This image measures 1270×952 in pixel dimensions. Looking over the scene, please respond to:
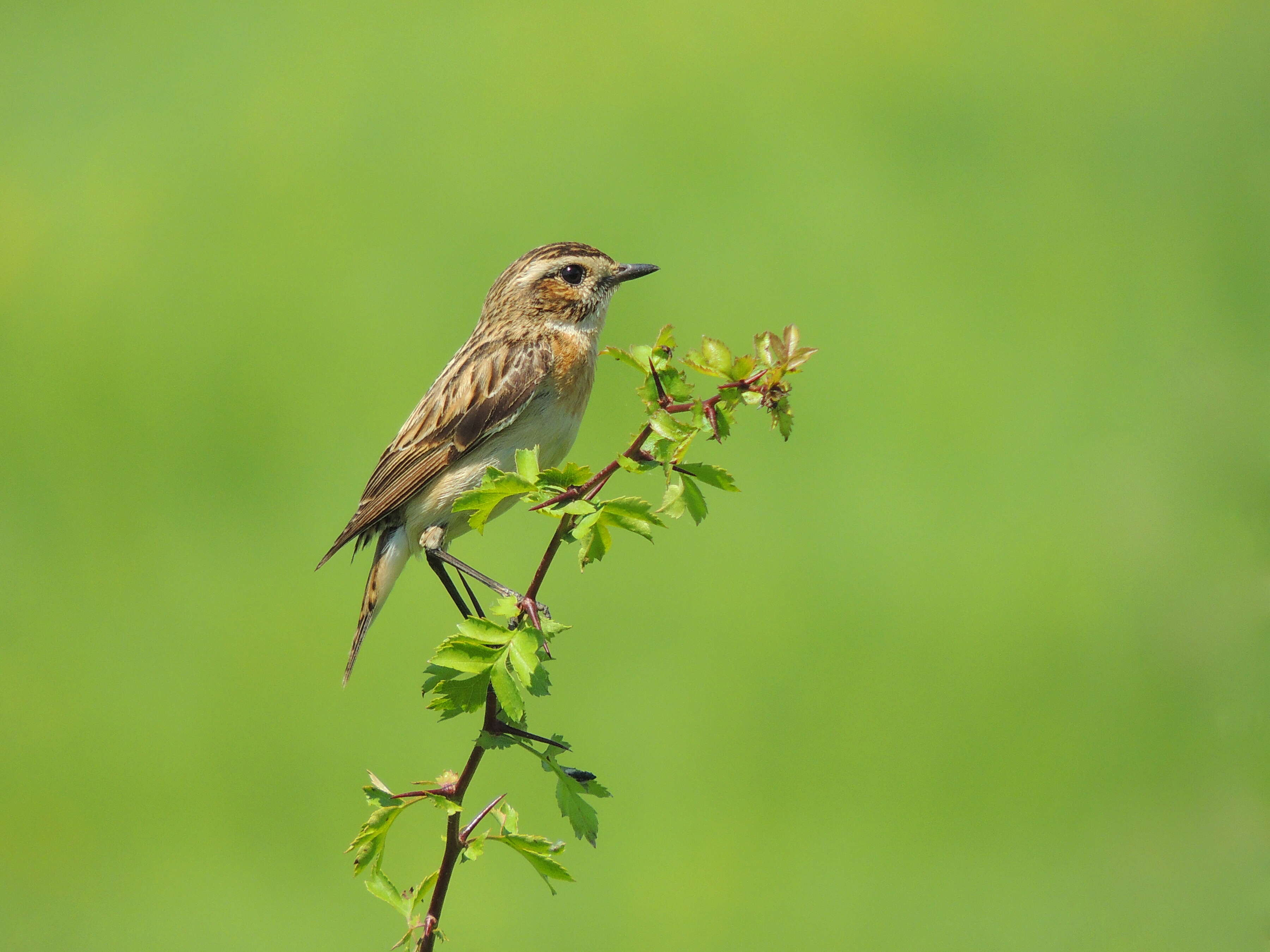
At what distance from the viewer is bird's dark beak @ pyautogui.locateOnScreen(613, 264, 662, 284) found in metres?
3.96

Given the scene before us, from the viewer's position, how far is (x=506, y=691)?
188 centimetres

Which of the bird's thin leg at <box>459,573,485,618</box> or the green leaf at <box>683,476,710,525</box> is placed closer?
the green leaf at <box>683,476,710,525</box>

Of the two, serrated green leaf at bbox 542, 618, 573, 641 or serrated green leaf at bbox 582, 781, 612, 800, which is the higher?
serrated green leaf at bbox 542, 618, 573, 641

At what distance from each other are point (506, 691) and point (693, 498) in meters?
0.42

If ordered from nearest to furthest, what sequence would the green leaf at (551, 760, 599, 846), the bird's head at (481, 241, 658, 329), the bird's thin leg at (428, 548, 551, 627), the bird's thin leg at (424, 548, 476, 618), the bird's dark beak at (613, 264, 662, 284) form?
the green leaf at (551, 760, 599, 846)
the bird's thin leg at (428, 548, 551, 627)
the bird's thin leg at (424, 548, 476, 618)
the bird's dark beak at (613, 264, 662, 284)
the bird's head at (481, 241, 658, 329)

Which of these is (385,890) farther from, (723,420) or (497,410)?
(497,410)

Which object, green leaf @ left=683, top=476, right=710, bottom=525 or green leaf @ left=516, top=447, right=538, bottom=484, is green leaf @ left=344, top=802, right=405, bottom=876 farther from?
green leaf @ left=683, top=476, right=710, bottom=525

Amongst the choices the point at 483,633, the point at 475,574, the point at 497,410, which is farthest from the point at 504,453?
the point at 483,633

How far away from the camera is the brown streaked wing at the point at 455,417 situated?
4176 mm

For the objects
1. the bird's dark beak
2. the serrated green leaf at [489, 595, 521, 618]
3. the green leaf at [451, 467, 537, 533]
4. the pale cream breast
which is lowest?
the serrated green leaf at [489, 595, 521, 618]

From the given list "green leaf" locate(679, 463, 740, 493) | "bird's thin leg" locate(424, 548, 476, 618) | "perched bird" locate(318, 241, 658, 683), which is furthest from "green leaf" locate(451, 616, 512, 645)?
"perched bird" locate(318, 241, 658, 683)

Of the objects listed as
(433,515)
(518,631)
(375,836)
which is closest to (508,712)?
(518,631)

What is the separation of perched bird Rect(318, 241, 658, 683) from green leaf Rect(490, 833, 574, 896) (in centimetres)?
210

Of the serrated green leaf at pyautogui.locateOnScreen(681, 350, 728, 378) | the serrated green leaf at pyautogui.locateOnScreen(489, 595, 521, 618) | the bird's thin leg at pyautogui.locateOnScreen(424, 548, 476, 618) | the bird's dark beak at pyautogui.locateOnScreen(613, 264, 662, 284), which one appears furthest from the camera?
the bird's dark beak at pyautogui.locateOnScreen(613, 264, 662, 284)
